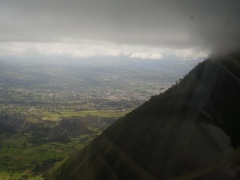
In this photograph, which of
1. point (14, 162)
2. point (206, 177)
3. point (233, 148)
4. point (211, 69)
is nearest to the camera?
point (206, 177)

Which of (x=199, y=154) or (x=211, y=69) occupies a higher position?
(x=211, y=69)

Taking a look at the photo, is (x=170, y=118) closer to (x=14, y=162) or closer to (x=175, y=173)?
(x=175, y=173)

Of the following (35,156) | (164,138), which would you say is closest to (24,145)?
(35,156)

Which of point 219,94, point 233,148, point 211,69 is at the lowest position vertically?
point 233,148

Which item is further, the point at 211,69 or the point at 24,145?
the point at 24,145

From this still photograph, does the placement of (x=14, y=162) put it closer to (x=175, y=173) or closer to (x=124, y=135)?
(x=124, y=135)

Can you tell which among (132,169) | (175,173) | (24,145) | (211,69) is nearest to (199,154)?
(175,173)

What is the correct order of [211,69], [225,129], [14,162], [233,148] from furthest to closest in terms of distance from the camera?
[14,162] < [211,69] < [225,129] < [233,148]
